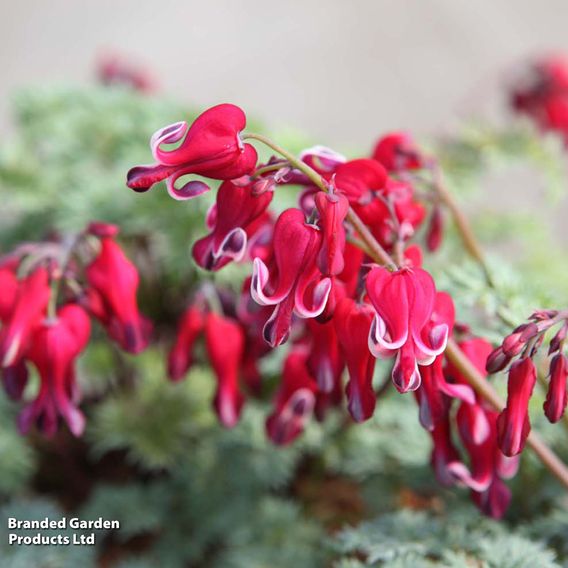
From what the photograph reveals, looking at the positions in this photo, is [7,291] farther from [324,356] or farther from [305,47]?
[305,47]

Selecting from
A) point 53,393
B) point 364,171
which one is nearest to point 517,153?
point 364,171


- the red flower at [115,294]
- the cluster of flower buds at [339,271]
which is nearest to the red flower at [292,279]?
the cluster of flower buds at [339,271]

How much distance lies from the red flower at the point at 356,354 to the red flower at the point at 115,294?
24 cm

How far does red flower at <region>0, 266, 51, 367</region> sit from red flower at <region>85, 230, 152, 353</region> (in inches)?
1.9

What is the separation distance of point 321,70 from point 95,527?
219 centimetres

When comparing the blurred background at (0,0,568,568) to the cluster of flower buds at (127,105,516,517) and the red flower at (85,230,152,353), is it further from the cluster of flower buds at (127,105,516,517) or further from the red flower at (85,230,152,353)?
the red flower at (85,230,152,353)

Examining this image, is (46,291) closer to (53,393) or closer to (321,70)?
(53,393)

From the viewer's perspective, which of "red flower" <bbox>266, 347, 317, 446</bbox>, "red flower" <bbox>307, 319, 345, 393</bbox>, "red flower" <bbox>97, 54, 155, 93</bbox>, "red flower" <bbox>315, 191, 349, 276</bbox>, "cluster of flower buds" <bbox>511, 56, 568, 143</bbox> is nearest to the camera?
"red flower" <bbox>315, 191, 349, 276</bbox>

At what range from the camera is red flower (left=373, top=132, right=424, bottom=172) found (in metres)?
0.84

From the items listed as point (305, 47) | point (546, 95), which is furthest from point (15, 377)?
point (305, 47)

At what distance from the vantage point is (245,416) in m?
1.07

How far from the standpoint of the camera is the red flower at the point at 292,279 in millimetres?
578

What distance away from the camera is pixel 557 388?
598mm

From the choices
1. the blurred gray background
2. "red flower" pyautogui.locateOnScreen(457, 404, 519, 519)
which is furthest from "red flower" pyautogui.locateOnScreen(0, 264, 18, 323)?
the blurred gray background
